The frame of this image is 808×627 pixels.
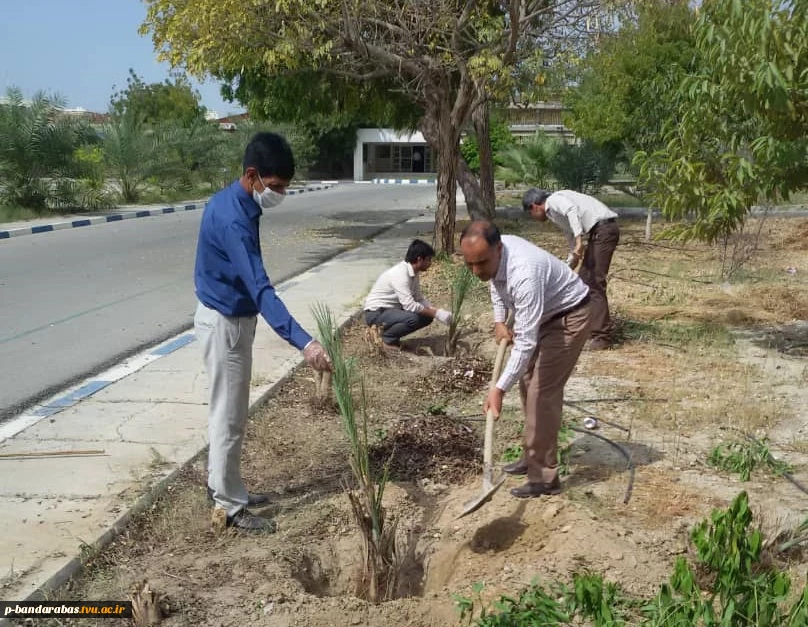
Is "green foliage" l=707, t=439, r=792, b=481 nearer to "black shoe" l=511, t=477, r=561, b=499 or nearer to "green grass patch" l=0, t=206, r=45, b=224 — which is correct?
"black shoe" l=511, t=477, r=561, b=499

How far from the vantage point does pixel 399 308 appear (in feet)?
27.9

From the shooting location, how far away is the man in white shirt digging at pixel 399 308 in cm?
832

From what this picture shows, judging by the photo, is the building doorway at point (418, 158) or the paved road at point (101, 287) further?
the building doorway at point (418, 158)

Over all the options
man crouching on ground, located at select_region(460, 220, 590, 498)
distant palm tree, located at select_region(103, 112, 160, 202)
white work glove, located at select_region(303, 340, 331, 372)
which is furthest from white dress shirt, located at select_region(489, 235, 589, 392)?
distant palm tree, located at select_region(103, 112, 160, 202)

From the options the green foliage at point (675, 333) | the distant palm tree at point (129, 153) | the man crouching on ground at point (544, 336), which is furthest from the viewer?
the distant palm tree at point (129, 153)

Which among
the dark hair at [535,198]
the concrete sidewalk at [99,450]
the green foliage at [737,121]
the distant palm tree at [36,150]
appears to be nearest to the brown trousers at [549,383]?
the concrete sidewalk at [99,450]

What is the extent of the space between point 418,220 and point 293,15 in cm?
1249

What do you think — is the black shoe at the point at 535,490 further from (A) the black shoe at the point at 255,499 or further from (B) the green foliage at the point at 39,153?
(B) the green foliage at the point at 39,153

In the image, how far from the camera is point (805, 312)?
10.6 meters

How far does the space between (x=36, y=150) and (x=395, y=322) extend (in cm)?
1712

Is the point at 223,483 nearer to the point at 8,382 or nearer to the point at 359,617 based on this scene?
the point at 359,617

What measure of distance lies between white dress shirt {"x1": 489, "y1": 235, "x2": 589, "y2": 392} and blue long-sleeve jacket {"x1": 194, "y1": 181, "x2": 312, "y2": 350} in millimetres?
1023

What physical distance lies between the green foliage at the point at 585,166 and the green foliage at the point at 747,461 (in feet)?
70.3

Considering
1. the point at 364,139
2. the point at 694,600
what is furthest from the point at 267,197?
the point at 364,139
